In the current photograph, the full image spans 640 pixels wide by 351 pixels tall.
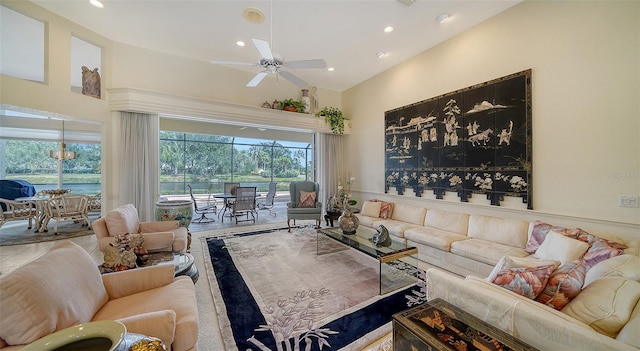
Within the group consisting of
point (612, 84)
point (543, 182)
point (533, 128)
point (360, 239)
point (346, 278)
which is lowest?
point (346, 278)

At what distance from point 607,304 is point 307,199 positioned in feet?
14.8

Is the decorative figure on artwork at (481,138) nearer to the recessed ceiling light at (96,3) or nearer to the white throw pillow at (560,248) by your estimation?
the white throw pillow at (560,248)

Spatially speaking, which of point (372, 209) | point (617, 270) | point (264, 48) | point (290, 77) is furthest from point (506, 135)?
point (264, 48)

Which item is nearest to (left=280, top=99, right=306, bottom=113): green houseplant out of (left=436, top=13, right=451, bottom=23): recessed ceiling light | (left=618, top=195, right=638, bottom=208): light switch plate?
(left=436, top=13, right=451, bottom=23): recessed ceiling light

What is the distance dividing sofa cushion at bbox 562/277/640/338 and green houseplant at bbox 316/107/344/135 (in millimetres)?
5158

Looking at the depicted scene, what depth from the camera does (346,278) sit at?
293 cm

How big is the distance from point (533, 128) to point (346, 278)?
10.1ft

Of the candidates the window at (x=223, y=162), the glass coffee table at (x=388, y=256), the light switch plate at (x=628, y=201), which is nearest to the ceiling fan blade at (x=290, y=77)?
the glass coffee table at (x=388, y=256)

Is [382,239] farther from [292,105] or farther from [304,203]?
[292,105]

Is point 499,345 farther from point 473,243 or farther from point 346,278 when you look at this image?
point 473,243

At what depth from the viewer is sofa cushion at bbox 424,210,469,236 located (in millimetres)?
3529

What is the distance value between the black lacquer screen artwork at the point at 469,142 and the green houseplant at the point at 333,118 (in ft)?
5.11

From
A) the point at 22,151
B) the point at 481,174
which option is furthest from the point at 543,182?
the point at 22,151

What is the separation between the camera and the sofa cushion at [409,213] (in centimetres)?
412
